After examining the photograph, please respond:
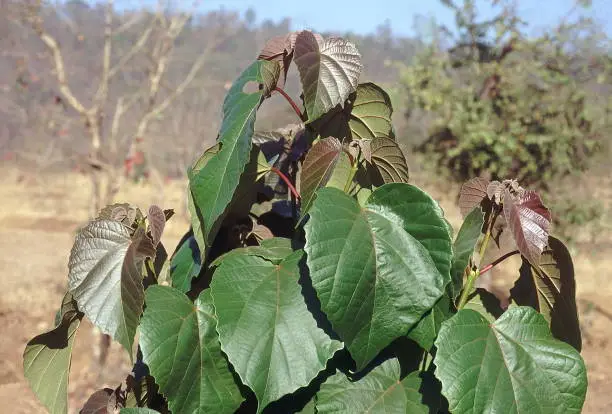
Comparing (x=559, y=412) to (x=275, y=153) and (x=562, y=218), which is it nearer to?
(x=275, y=153)

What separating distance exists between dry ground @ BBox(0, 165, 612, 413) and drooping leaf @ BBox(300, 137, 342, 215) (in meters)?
3.28

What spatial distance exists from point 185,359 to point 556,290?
514mm

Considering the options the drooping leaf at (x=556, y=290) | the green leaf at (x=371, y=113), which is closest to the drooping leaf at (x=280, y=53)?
the green leaf at (x=371, y=113)

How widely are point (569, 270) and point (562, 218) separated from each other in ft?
17.8

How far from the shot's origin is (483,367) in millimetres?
763

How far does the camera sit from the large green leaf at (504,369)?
0.74m

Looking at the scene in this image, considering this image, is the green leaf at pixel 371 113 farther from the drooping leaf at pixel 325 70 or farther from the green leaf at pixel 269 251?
the green leaf at pixel 269 251

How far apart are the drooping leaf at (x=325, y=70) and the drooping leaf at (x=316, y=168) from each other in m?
0.06

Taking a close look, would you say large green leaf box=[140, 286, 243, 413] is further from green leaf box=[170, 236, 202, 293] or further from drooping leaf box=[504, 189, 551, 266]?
drooping leaf box=[504, 189, 551, 266]

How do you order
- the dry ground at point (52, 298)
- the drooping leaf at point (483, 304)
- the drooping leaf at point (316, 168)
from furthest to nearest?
the dry ground at point (52, 298), the drooping leaf at point (483, 304), the drooping leaf at point (316, 168)

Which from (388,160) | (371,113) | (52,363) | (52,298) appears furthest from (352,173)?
(52,298)

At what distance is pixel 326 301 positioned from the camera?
73cm

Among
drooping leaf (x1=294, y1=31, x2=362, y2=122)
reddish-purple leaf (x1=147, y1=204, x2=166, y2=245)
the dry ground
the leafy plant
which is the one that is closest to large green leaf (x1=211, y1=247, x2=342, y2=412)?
the leafy plant

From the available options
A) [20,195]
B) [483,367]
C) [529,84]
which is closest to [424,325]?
[483,367]
